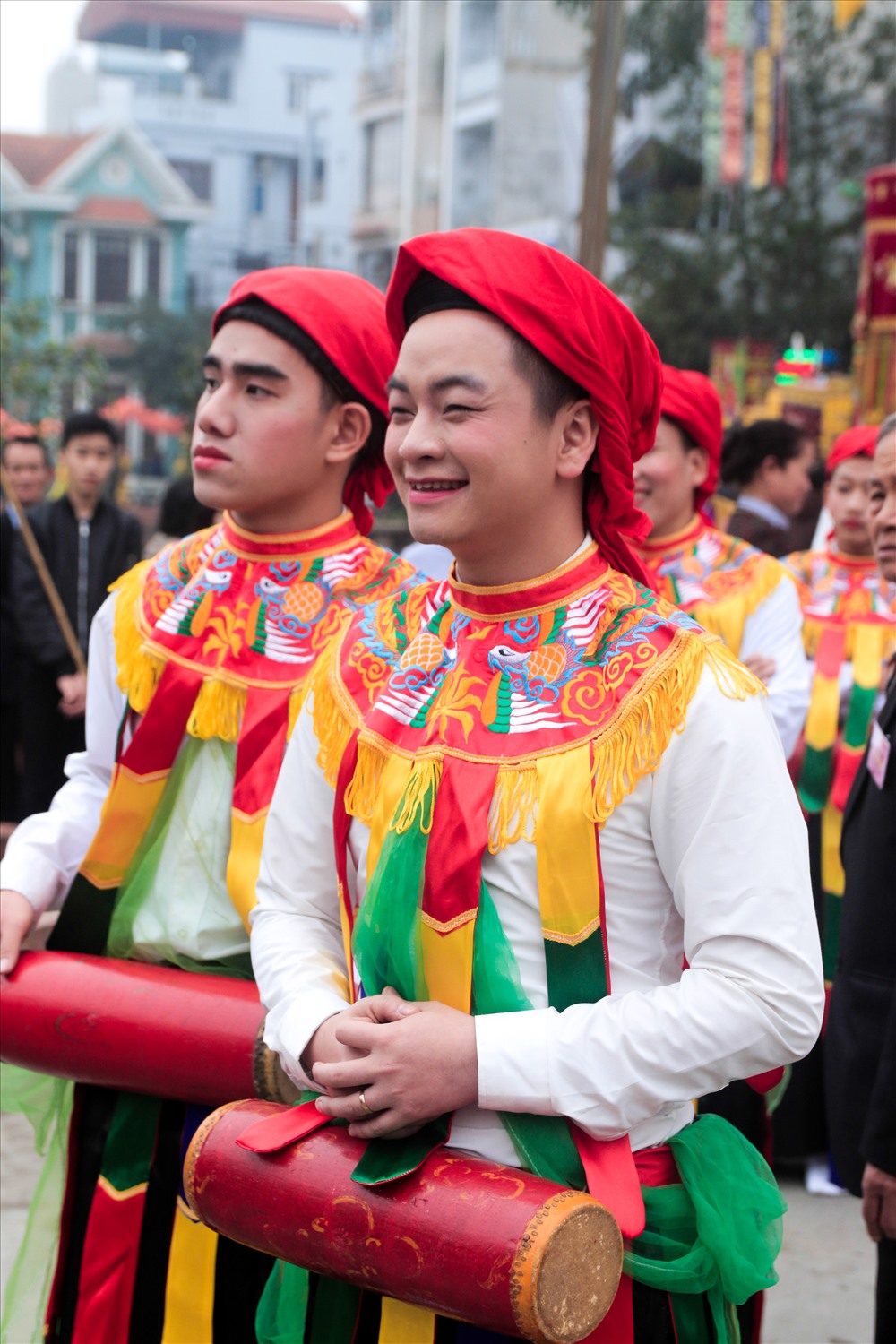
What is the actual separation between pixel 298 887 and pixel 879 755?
1.09m

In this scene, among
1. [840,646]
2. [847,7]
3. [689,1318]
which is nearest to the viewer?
[689,1318]

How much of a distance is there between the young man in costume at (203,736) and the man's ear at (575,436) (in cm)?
81

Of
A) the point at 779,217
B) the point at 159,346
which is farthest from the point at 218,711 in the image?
the point at 159,346

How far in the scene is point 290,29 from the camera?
1948 inches

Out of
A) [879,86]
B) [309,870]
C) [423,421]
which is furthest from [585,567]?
[879,86]

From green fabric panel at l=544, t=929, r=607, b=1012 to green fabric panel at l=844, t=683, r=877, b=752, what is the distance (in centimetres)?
319

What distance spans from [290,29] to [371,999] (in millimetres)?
52580

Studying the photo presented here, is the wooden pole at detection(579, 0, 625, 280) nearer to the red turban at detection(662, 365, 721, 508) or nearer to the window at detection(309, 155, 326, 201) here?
the red turban at detection(662, 365, 721, 508)

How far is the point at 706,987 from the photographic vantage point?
1593 mm

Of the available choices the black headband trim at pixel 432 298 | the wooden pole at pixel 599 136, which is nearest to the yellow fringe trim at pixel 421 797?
the black headband trim at pixel 432 298

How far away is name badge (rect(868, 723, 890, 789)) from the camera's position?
250 centimetres

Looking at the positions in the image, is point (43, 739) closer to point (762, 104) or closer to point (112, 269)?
point (762, 104)

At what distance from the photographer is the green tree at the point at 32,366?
68.5 feet

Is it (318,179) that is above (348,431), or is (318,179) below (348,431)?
above
